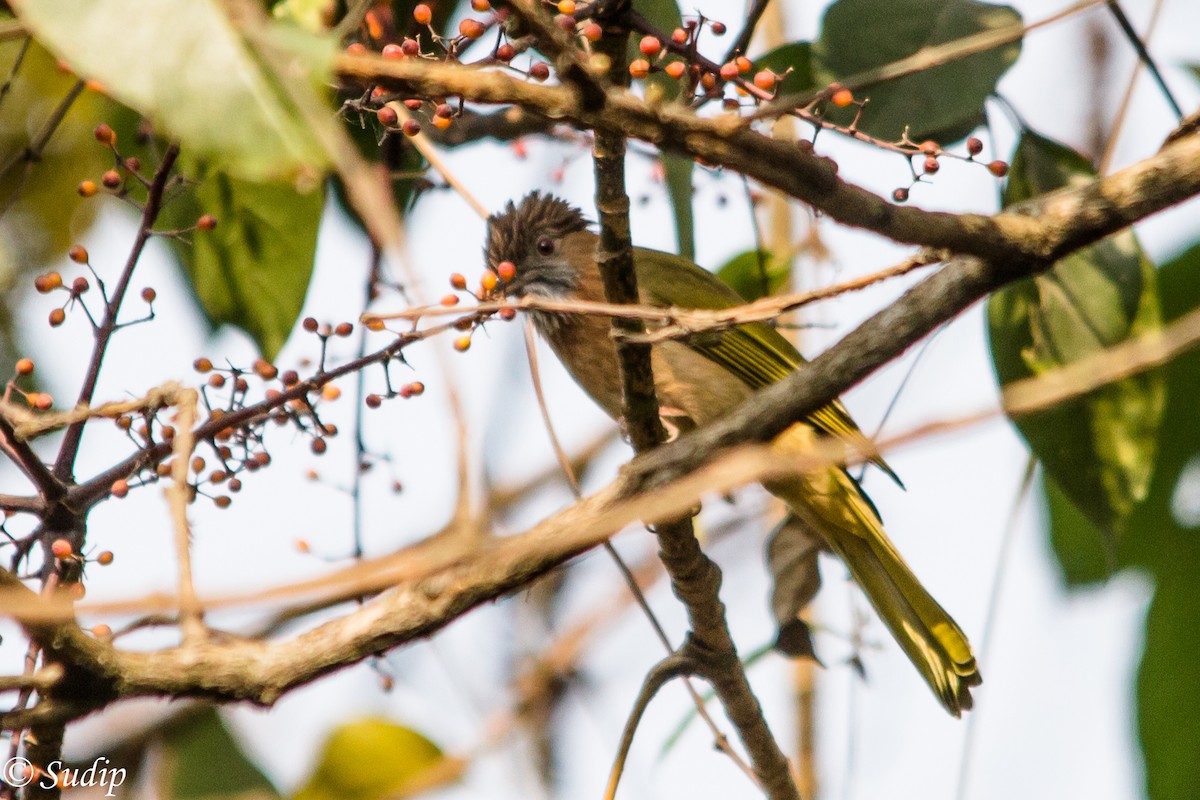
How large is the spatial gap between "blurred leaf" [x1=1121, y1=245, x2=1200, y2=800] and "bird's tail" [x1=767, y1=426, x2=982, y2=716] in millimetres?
458

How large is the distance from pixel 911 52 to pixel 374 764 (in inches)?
87.6

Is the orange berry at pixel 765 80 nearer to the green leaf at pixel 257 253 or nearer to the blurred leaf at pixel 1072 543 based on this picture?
the green leaf at pixel 257 253

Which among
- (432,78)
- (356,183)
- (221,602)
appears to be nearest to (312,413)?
(432,78)

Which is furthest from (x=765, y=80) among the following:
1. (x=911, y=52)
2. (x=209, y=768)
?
(x=209, y=768)

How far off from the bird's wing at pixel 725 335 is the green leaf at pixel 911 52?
893 mm

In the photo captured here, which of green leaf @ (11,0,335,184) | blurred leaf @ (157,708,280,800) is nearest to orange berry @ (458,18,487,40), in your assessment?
green leaf @ (11,0,335,184)

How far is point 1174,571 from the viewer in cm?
335

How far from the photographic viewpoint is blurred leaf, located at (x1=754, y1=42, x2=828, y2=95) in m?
3.14

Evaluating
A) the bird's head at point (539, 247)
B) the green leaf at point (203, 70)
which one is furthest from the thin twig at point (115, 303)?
the bird's head at point (539, 247)

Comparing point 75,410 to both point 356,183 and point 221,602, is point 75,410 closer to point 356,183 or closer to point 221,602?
point 221,602

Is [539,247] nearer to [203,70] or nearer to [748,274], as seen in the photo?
[748,274]

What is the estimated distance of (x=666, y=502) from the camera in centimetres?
136

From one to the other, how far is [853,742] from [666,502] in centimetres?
248

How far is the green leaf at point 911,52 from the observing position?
2.88 metres
